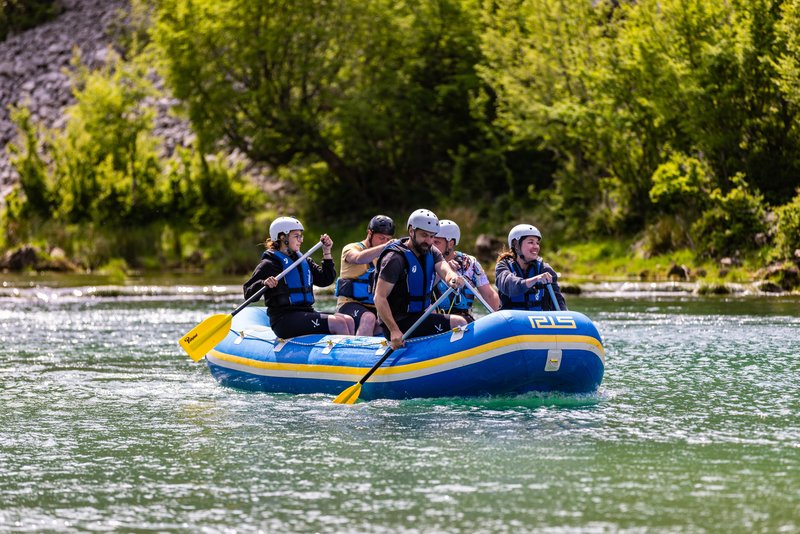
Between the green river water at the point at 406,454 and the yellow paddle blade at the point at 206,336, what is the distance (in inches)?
14.3

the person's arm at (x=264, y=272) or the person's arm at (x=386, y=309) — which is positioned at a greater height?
the person's arm at (x=264, y=272)

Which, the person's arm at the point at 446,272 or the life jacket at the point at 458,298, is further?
the life jacket at the point at 458,298

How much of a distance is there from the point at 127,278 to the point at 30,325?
12855 mm

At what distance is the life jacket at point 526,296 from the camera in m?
10.7

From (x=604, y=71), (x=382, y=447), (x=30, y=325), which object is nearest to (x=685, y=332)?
(x=382, y=447)

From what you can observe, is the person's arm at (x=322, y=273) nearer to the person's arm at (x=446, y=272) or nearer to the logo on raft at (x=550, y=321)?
the person's arm at (x=446, y=272)

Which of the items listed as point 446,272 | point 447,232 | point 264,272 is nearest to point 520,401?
point 446,272

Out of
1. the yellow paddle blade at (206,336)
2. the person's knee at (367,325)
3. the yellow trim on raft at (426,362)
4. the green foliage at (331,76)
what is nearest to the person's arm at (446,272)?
the yellow trim on raft at (426,362)

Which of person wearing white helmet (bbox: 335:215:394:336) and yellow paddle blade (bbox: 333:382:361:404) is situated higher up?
person wearing white helmet (bbox: 335:215:394:336)

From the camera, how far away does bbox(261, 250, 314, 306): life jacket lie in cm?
1146

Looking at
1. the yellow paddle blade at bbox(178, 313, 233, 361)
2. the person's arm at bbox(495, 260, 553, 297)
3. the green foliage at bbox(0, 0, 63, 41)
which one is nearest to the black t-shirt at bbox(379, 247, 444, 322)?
the person's arm at bbox(495, 260, 553, 297)

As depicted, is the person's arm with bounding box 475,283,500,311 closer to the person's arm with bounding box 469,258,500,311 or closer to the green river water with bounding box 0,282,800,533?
the person's arm with bounding box 469,258,500,311

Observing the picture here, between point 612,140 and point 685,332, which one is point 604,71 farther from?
point 685,332

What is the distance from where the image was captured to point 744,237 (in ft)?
80.6
